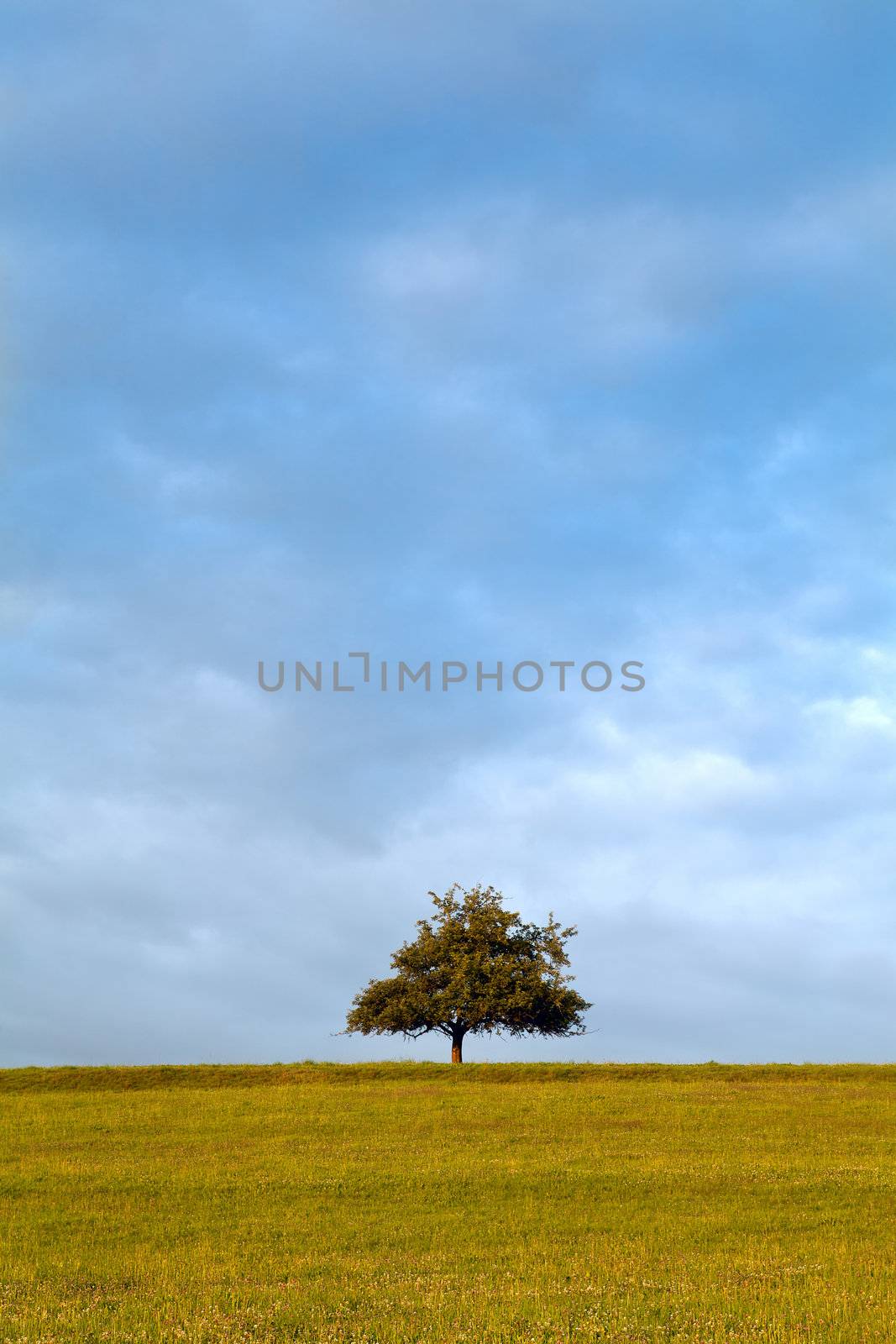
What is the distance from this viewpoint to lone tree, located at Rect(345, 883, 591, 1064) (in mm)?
63344

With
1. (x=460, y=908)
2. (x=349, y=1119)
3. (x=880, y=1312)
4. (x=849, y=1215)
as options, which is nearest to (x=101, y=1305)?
(x=880, y=1312)

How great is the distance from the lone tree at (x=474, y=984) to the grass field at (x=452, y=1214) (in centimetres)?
1524

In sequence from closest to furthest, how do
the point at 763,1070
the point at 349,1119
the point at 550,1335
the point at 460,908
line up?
the point at 550,1335 < the point at 349,1119 < the point at 763,1070 < the point at 460,908

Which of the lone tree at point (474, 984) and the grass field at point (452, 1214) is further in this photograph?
the lone tree at point (474, 984)

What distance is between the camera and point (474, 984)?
6372 centimetres

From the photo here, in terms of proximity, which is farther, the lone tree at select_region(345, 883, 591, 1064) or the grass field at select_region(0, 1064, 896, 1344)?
the lone tree at select_region(345, 883, 591, 1064)

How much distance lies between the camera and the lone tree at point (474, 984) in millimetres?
63344

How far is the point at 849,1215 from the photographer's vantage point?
24.0 meters

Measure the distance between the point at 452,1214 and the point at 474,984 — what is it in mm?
40486

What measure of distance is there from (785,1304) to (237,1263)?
377 inches

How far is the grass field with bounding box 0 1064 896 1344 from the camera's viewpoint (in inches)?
611

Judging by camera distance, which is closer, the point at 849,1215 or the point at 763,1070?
the point at 849,1215

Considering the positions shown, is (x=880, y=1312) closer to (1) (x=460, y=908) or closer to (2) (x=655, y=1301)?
(2) (x=655, y=1301)

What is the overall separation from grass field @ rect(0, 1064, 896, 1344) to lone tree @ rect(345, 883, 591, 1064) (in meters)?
15.2
